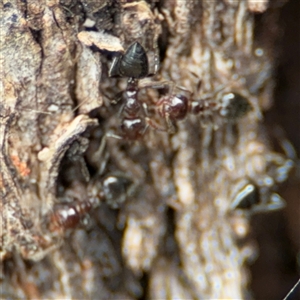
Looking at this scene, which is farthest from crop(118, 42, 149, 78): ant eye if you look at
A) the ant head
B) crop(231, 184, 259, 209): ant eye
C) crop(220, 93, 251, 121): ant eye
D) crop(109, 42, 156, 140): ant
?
crop(231, 184, 259, 209): ant eye

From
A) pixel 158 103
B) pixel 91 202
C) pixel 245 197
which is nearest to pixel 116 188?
pixel 91 202

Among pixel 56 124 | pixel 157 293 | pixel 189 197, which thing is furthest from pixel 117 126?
pixel 157 293

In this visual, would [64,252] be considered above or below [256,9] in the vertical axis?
below

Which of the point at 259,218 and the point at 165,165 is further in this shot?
the point at 259,218

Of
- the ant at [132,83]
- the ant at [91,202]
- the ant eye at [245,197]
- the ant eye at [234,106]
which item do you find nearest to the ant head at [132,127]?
the ant at [132,83]

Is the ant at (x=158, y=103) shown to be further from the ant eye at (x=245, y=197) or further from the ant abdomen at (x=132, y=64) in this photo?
the ant eye at (x=245, y=197)

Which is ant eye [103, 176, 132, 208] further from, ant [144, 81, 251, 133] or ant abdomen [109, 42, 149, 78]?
ant abdomen [109, 42, 149, 78]

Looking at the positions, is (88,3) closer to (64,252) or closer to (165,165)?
(165,165)
